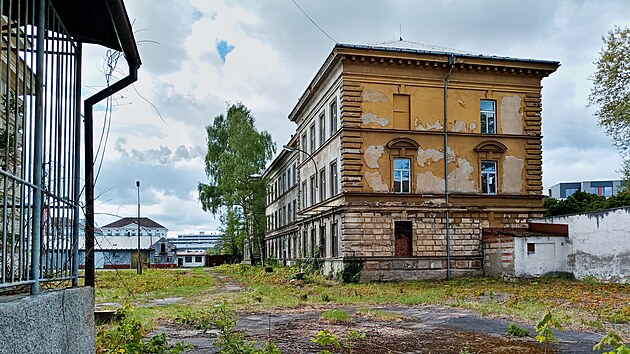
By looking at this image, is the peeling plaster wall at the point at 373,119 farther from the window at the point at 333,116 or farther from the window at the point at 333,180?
the window at the point at 333,180

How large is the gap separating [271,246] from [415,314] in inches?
1739

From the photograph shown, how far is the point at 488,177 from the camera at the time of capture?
2962cm

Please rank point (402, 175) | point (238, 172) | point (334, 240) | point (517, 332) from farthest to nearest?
point (238, 172), point (334, 240), point (402, 175), point (517, 332)

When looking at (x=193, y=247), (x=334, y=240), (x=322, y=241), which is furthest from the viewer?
(x=193, y=247)

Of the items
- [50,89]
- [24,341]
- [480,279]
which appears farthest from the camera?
[480,279]

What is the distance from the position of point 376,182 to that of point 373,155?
1248 mm

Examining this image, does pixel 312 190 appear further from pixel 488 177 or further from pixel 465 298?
pixel 465 298

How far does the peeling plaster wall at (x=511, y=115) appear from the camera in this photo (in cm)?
2998

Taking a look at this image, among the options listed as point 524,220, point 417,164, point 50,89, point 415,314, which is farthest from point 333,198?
point 50,89

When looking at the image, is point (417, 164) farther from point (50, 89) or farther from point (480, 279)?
point (50, 89)

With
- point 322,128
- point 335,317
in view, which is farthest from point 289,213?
point 335,317

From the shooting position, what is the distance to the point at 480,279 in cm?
2722

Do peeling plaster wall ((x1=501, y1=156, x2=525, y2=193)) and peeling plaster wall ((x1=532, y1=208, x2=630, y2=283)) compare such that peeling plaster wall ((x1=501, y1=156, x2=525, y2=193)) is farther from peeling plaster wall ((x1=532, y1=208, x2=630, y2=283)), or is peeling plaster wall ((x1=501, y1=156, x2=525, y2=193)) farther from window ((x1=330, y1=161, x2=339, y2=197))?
window ((x1=330, y1=161, x2=339, y2=197))

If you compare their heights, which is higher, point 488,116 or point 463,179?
point 488,116
